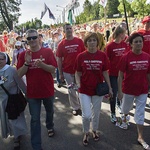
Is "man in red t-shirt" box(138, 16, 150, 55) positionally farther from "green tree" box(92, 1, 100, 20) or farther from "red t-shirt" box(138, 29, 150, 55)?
"green tree" box(92, 1, 100, 20)

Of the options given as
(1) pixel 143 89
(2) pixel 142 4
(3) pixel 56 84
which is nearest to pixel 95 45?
(1) pixel 143 89

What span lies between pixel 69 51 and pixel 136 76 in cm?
191

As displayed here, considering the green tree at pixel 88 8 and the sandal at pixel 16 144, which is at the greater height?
the green tree at pixel 88 8

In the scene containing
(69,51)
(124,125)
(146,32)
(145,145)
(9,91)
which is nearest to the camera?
(145,145)

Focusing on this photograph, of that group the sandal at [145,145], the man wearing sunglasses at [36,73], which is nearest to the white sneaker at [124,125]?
the sandal at [145,145]

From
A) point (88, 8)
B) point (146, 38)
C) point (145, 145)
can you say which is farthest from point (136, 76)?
point (88, 8)

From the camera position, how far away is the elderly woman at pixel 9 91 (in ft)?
12.1

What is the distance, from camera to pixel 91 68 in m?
3.71

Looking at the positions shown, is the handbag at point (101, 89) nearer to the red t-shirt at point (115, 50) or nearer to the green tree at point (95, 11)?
the red t-shirt at point (115, 50)

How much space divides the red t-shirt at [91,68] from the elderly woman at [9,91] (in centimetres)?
101

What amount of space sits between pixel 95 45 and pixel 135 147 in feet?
5.84

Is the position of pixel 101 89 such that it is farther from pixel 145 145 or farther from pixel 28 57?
pixel 28 57

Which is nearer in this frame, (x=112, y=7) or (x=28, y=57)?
(x=28, y=57)

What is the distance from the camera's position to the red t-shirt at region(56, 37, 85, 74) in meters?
5.16
